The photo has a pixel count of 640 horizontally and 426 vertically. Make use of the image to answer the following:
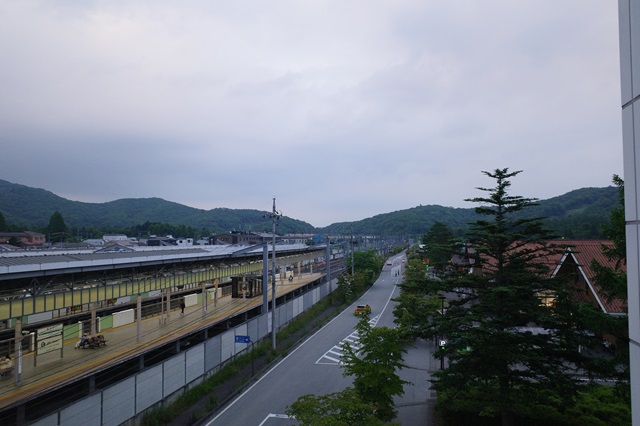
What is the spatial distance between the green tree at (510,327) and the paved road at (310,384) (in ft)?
13.2

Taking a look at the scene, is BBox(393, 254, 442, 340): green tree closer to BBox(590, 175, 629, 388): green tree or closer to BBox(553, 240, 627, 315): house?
BBox(590, 175, 629, 388): green tree

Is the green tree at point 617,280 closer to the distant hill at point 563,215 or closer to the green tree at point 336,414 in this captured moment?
the green tree at point 336,414

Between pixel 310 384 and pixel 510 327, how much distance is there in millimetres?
10984

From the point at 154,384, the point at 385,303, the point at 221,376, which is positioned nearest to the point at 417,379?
the point at 221,376

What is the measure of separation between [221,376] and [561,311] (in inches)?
624

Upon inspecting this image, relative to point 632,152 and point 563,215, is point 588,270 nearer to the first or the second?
point 632,152

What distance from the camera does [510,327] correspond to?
42.0 ft

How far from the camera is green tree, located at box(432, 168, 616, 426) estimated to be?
12016 mm

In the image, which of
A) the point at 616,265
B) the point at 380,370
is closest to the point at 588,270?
the point at 616,265

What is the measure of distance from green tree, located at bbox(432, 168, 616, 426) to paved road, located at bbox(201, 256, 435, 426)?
13.2ft

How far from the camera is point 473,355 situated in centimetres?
1300

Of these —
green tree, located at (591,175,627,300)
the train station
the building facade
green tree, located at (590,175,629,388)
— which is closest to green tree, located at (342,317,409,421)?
green tree, located at (590,175,629,388)

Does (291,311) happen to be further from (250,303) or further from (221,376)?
(221,376)

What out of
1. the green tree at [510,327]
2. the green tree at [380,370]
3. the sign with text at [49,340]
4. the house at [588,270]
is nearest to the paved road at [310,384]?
the green tree at [380,370]
